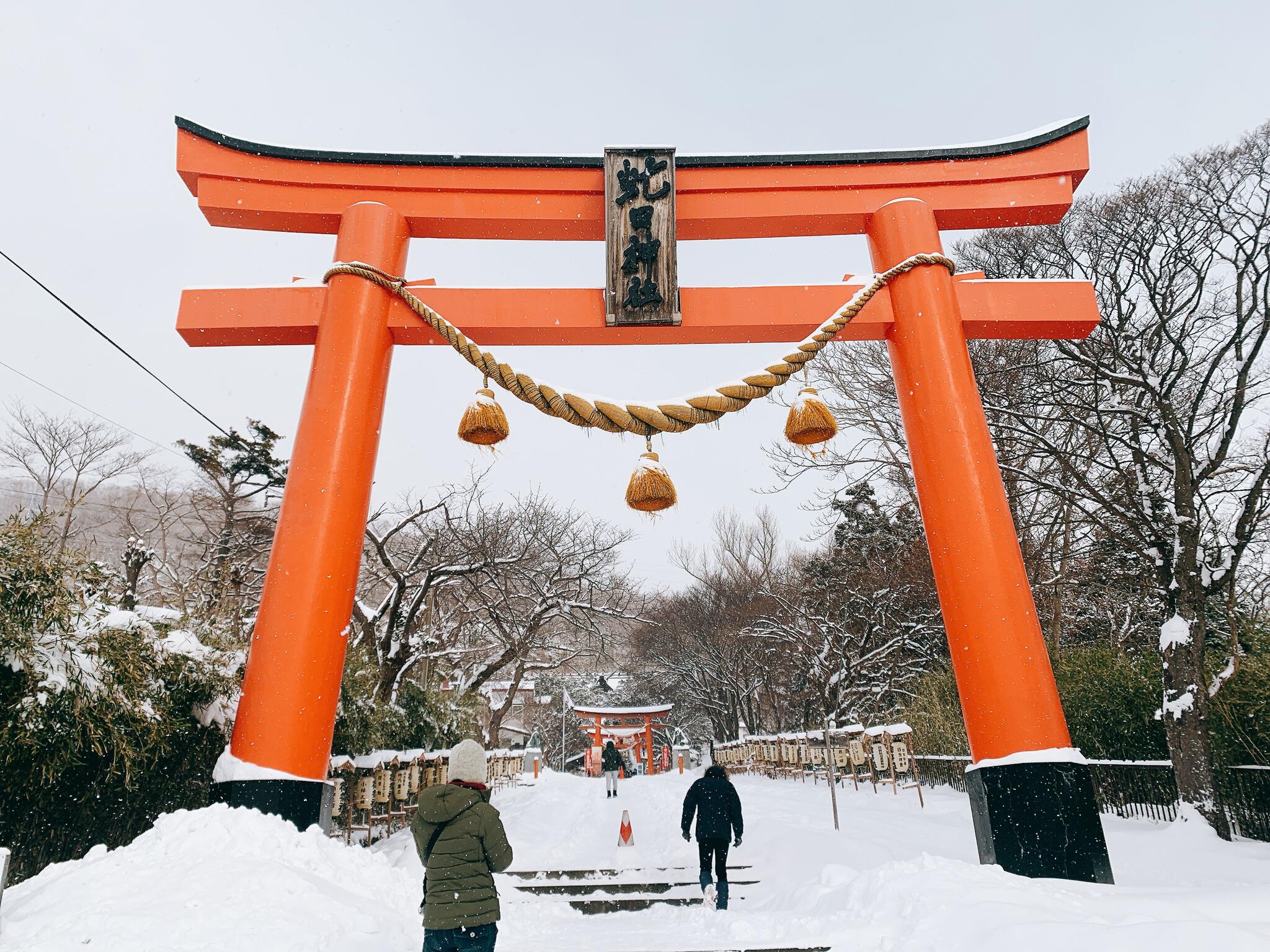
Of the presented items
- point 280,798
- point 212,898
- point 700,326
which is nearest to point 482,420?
point 700,326

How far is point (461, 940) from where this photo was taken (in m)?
3.19

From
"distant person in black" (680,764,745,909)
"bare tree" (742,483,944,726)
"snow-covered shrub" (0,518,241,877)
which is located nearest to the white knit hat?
"snow-covered shrub" (0,518,241,877)

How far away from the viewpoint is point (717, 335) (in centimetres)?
625

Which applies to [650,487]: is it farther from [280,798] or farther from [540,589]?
[540,589]

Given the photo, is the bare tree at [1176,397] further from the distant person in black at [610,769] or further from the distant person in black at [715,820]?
the distant person in black at [610,769]

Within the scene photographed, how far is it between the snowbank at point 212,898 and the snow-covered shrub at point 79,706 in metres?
0.79

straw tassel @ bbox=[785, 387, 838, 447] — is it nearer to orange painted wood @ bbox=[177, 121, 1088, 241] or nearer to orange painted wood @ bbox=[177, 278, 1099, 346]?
orange painted wood @ bbox=[177, 278, 1099, 346]

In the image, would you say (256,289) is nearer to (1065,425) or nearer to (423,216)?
(423,216)

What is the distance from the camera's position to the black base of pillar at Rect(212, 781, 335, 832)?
15.1ft

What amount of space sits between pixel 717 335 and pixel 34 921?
541 cm

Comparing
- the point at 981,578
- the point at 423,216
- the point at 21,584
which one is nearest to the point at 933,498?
the point at 981,578

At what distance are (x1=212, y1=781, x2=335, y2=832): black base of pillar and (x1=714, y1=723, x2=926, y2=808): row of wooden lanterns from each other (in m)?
6.97

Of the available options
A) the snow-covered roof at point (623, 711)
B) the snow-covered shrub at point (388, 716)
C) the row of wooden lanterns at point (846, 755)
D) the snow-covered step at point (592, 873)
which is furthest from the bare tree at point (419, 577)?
the snow-covered roof at point (623, 711)

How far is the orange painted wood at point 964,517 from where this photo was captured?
5031 mm
